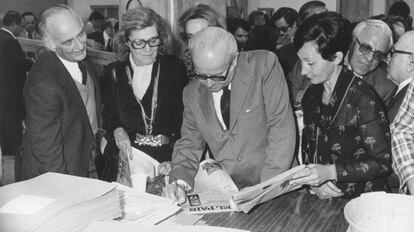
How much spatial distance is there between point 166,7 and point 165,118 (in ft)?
4.53

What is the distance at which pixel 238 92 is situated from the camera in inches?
81.8

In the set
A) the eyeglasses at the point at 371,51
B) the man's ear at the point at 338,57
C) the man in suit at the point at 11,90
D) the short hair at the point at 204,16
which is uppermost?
the short hair at the point at 204,16

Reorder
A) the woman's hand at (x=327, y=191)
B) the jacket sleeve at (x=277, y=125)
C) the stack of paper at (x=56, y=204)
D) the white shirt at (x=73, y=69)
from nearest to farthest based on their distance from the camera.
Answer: the stack of paper at (x=56, y=204) → the woman's hand at (x=327, y=191) → the jacket sleeve at (x=277, y=125) → the white shirt at (x=73, y=69)

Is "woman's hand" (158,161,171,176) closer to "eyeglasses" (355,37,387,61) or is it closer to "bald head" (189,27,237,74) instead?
"bald head" (189,27,237,74)

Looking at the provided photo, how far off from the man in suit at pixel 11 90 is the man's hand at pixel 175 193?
3423 mm

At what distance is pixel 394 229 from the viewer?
1258 millimetres

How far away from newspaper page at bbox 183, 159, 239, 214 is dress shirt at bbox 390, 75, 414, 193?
62cm

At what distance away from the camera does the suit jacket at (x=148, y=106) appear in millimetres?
2676

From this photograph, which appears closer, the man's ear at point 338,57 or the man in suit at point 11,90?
the man's ear at point 338,57

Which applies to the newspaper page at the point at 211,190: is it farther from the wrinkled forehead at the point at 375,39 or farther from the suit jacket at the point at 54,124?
the wrinkled forehead at the point at 375,39

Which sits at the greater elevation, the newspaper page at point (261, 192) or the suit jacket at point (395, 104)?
the suit jacket at point (395, 104)

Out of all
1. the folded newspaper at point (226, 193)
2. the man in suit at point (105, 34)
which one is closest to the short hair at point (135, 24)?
the folded newspaper at point (226, 193)

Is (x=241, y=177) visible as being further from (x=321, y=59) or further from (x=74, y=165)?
(x=74, y=165)

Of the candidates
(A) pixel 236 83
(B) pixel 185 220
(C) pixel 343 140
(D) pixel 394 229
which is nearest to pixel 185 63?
(A) pixel 236 83
